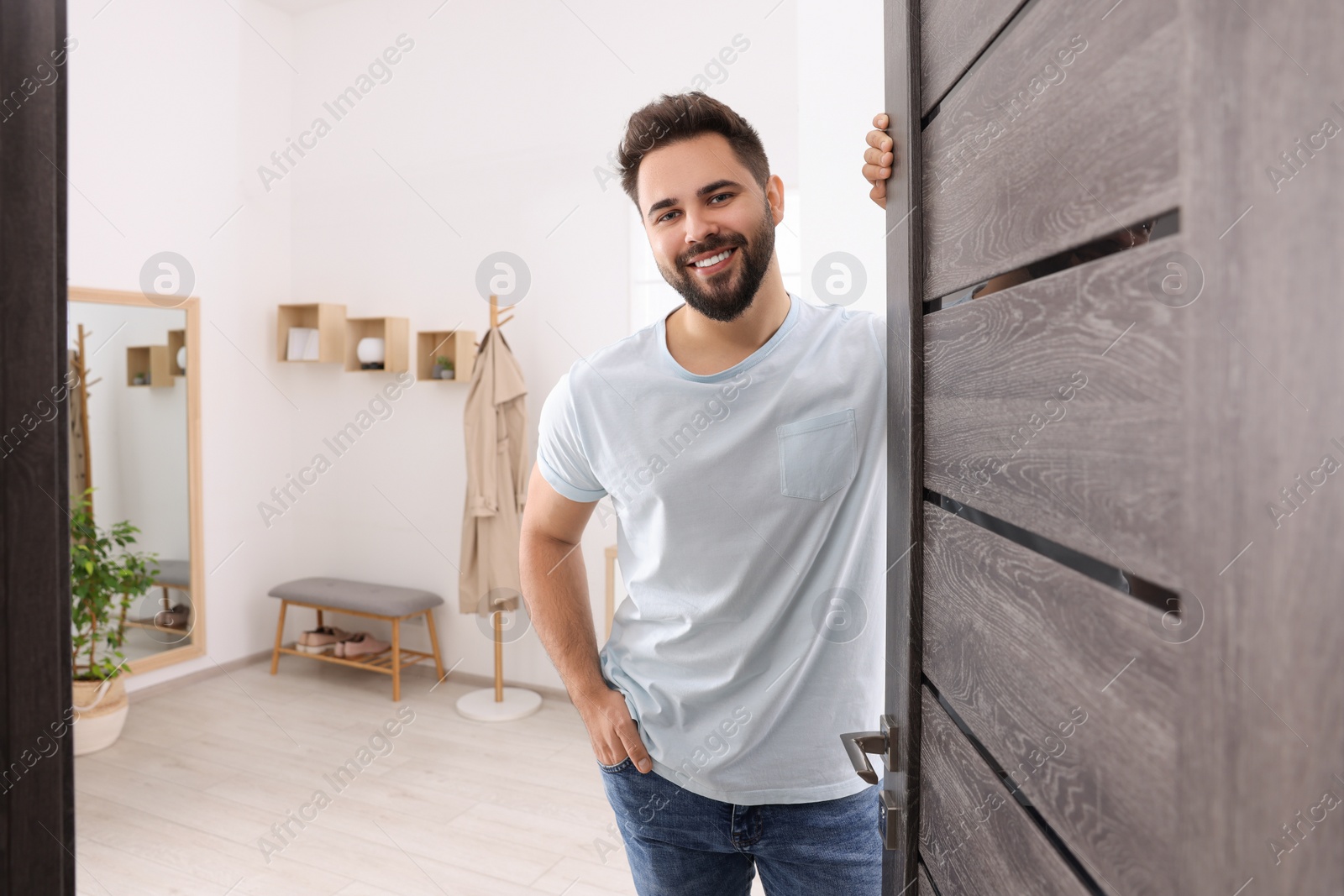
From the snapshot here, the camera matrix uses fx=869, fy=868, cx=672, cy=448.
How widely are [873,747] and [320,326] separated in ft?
13.1

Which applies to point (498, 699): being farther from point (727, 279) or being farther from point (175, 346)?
point (727, 279)

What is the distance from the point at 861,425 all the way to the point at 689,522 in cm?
28

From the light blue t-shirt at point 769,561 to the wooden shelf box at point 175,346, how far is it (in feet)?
11.8

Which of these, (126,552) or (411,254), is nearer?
(126,552)

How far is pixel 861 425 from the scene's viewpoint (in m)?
1.21

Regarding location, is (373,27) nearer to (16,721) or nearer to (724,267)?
(724,267)

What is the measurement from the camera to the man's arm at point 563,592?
1.38 m

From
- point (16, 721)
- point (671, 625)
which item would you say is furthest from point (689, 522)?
point (16, 721)

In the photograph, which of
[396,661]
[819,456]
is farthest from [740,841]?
[396,661]

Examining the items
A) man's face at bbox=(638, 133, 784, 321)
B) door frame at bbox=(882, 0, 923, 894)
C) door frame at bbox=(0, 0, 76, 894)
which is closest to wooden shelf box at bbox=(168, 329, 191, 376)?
man's face at bbox=(638, 133, 784, 321)

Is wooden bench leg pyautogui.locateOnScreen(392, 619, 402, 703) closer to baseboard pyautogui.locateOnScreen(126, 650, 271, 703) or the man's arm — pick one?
baseboard pyautogui.locateOnScreen(126, 650, 271, 703)

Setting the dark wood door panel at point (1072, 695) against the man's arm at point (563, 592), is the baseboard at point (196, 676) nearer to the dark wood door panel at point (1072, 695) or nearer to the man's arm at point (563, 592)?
the man's arm at point (563, 592)

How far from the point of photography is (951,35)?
785 millimetres

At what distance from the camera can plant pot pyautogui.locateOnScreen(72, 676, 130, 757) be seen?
331cm
